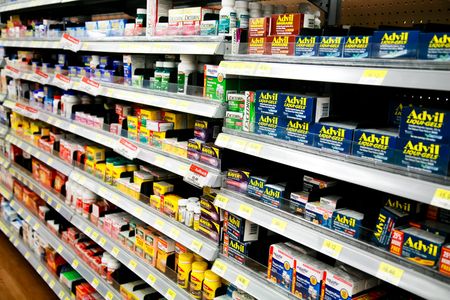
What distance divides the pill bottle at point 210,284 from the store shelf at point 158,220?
4.7 inches

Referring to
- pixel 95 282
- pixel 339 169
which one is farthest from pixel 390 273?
pixel 95 282

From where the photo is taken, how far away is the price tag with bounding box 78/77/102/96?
2830 mm

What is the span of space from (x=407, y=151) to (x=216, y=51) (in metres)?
0.90

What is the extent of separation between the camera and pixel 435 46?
1.17 metres

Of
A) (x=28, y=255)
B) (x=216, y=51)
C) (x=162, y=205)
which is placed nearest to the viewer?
(x=216, y=51)

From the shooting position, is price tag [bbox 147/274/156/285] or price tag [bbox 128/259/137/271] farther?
price tag [bbox 128/259/137/271]

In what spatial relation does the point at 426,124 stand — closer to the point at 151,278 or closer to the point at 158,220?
the point at 158,220

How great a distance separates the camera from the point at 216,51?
1.83 metres

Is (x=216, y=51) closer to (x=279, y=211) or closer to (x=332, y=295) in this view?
(x=279, y=211)

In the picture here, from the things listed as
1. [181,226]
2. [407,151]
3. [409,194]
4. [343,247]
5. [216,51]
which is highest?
[216,51]

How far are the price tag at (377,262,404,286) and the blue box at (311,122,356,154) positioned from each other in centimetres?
37

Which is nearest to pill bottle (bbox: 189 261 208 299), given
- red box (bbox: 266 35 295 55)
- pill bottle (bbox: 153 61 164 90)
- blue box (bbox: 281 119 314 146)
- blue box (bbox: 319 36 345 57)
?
blue box (bbox: 281 119 314 146)

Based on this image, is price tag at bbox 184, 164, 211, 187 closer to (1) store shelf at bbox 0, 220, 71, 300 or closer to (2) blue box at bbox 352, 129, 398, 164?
(2) blue box at bbox 352, 129, 398, 164

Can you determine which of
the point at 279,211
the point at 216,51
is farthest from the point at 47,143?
the point at 279,211
